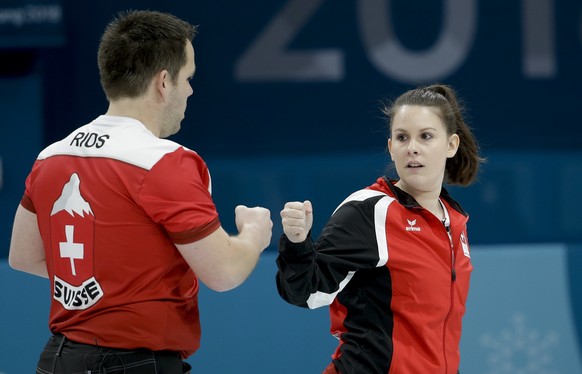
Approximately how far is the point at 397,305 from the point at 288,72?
312 cm

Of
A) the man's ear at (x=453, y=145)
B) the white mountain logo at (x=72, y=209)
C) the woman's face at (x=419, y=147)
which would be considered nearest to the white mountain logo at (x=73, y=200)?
the white mountain logo at (x=72, y=209)

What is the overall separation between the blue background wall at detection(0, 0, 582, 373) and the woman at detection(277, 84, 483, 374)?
254 centimetres

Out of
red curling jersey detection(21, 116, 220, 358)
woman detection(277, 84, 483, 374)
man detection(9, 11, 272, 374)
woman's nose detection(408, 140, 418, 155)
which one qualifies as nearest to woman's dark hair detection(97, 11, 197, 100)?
man detection(9, 11, 272, 374)

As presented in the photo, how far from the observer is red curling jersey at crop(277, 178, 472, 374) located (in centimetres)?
246

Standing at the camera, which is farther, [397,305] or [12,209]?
[12,209]

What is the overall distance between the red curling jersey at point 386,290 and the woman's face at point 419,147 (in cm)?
11

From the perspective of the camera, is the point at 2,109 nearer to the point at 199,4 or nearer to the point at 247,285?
the point at 199,4

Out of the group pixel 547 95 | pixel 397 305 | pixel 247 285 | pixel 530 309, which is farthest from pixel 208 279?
pixel 547 95

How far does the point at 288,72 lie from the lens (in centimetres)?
544

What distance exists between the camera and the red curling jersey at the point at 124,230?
2.11 metres

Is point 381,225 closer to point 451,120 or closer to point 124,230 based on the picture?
point 451,120

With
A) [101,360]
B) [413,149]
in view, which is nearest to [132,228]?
[101,360]

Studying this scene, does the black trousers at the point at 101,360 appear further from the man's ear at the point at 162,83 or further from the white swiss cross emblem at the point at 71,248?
the man's ear at the point at 162,83

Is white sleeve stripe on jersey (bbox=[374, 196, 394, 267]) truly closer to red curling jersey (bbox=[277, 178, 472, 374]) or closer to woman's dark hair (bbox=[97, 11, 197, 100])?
red curling jersey (bbox=[277, 178, 472, 374])
